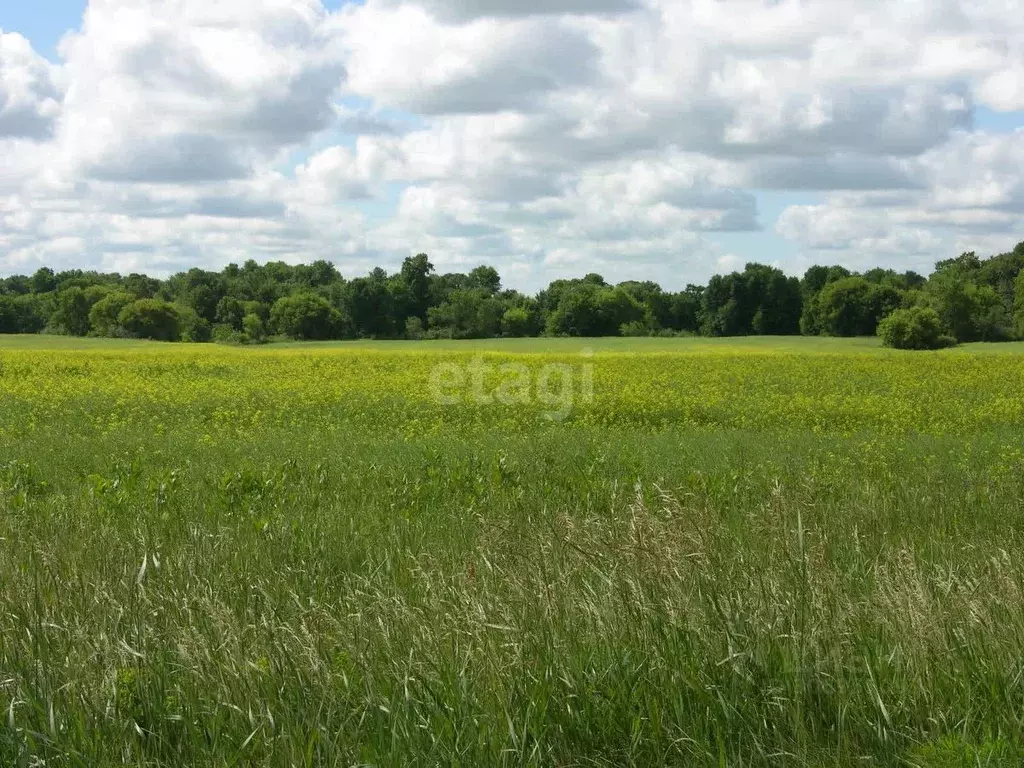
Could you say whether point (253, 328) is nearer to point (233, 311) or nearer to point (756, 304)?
point (233, 311)

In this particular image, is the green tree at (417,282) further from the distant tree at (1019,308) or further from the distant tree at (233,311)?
the distant tree at (1019,308)

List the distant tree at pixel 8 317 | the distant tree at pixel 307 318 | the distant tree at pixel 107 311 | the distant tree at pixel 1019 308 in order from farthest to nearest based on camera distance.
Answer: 1. the distant tree at pixel 8 317
2. the distant tree at pixel 307 318
3. the distant tree at pixel 107 311
4. the distant tree at pixel 1019 308

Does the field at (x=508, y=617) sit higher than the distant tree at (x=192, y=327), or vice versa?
the distant tree at (x=192, y=327)

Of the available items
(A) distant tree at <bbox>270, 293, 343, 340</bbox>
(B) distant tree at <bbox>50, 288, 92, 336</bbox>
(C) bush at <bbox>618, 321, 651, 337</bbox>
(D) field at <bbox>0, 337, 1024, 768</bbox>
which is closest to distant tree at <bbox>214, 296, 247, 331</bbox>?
(A) distant tree at <bbox>270, 293, 343, 340</bbox>

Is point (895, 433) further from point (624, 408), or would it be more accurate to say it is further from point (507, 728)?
point (507, 728)

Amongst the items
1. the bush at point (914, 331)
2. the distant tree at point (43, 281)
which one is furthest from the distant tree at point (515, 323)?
the distant tree at point (43, 281)

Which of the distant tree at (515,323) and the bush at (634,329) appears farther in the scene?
the distant tree at (515,323)

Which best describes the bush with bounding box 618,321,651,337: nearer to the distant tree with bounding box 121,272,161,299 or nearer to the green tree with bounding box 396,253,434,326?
the green tree with bounding box 396,253,434,326

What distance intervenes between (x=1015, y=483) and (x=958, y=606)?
598 cm

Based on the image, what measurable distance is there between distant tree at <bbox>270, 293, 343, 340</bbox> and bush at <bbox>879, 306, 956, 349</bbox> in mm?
55451

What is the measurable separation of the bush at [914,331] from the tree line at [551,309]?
963cm

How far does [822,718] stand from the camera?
3777mm

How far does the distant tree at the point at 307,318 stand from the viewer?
321ft

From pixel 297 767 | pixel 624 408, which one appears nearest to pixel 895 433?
pixel 624 408
